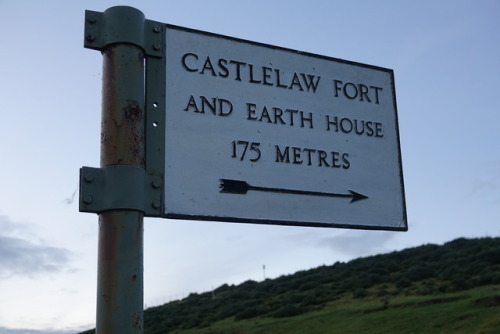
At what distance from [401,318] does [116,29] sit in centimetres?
2789

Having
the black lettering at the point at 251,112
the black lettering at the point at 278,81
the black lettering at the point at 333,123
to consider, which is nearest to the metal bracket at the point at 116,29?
the black lettering at the point at 251,112

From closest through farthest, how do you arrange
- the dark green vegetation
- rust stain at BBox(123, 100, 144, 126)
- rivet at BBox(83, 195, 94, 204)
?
rivet at BBox(83, 195, 94, 204)
rust stain at BBox(123, 100, 144, 126)
the dark green vegetation

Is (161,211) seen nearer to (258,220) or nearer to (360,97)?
(258,220)

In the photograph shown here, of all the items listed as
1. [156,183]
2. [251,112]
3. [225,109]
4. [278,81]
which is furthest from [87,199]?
[278,81]

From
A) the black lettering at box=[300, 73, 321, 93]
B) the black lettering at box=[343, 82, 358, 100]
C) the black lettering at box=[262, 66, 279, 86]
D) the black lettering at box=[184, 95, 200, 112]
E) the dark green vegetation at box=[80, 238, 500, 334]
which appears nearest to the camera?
the black lettering at box=[184, 95, 200, 112]

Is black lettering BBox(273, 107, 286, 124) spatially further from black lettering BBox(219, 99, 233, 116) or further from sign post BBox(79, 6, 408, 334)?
black lettering BBox(219, 99, 233, 116)

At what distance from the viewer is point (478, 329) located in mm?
25234

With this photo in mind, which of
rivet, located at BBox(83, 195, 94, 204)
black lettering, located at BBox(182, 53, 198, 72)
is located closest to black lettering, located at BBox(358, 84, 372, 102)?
black lettering, located at BBox(182, 53, 198, 72)

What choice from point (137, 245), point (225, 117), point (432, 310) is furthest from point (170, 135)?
point (432, 310)

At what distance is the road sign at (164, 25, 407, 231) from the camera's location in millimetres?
3117

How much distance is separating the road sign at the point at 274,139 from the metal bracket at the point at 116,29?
0.13m

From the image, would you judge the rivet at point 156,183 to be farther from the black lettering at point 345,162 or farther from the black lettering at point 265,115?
the black lettering at point 345,162

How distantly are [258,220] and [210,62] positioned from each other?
2.46 feet

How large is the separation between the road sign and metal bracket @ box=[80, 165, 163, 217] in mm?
164
